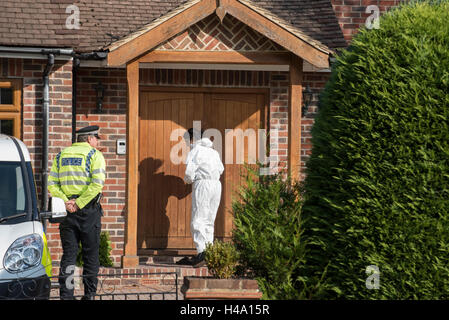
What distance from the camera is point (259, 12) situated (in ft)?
32.4

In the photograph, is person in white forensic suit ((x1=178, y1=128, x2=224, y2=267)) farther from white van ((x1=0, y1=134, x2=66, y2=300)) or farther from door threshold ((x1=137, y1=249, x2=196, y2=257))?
white van ((x1=0, y1=134, x2=66, y2=300))

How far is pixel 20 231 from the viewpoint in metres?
6.74

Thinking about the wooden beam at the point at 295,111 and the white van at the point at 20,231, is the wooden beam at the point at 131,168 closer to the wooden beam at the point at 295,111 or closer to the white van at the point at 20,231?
the wooden beam at the point at 295,111

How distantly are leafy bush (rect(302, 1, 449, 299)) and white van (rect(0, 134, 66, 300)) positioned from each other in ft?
8.11

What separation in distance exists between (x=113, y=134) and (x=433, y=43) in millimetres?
6735

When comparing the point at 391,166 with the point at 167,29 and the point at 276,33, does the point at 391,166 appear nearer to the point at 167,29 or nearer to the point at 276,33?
the point at 276,33

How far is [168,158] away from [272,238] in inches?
221

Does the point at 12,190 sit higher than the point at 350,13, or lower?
lower

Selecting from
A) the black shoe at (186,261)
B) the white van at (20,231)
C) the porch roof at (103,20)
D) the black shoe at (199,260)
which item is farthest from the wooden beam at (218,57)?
the white van at (20,231)

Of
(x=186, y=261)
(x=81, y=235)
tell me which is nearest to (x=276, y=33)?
(x=186, y=261)

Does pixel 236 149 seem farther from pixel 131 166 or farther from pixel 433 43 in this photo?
pixel 433 43

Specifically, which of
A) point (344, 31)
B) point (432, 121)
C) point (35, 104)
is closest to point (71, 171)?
point (35, 104)

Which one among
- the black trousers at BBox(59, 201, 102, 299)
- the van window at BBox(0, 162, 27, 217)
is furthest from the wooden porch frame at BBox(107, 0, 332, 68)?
the van window at BBox(0, 162, 27, 217)

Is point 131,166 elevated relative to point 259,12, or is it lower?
lower
